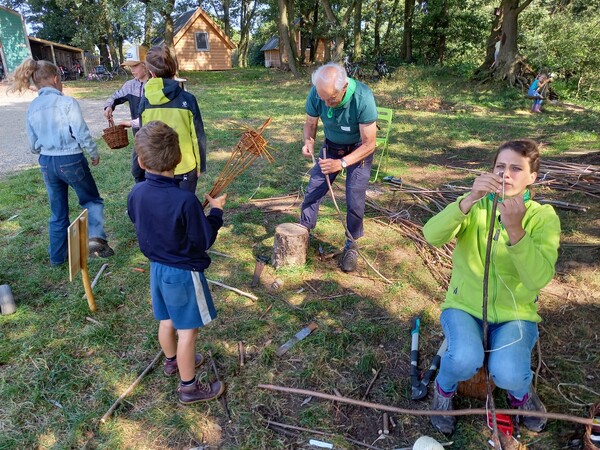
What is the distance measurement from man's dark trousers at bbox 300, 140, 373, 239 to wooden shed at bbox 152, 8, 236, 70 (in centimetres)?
3172

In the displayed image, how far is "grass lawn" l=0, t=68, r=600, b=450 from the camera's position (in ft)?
7.79

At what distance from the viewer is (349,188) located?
384cm

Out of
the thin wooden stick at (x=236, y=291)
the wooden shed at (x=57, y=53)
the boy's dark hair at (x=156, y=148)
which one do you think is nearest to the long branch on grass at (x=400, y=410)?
the thin wooden stick at (x=236, y=291)

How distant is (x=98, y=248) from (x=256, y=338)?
7.20 ft

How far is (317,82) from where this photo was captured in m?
3.30

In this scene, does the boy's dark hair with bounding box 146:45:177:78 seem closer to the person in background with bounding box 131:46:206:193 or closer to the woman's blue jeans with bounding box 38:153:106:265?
the person in background with bounding box 131:46:206:193

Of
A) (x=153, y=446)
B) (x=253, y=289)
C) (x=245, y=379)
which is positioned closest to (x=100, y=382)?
(x=153, y=446)

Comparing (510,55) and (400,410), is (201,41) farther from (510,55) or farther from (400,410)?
(400,410)

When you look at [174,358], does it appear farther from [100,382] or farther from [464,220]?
[464,220]

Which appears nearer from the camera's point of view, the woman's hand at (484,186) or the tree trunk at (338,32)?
the woman's hand at (484,186)

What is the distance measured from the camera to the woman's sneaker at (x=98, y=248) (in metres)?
4.23

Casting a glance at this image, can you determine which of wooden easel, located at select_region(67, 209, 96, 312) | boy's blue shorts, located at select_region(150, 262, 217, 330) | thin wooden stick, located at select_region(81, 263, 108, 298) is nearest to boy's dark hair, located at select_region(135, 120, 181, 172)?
boy's blue shorts, located at select_region(150, 262, 217, 330)

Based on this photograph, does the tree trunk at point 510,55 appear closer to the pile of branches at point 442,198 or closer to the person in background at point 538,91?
the person in background at point 538,91

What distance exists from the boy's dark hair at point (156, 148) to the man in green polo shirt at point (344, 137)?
1.56 meters
